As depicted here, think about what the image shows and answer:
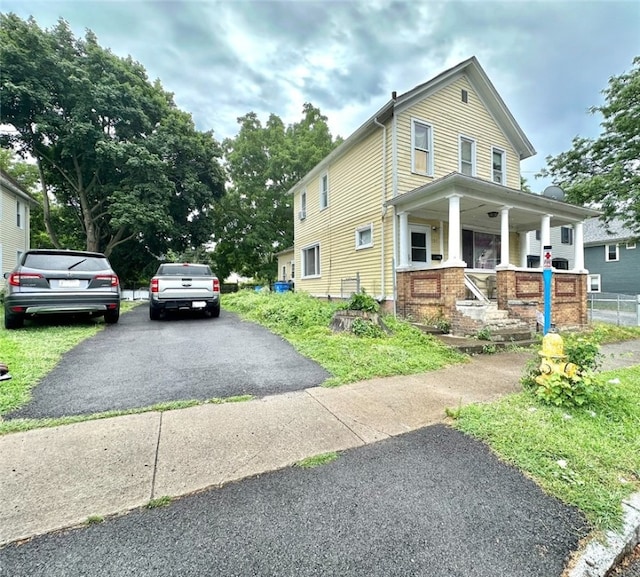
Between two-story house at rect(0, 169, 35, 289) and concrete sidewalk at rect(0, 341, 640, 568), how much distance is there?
1682 cm

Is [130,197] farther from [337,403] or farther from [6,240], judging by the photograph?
[337,403]

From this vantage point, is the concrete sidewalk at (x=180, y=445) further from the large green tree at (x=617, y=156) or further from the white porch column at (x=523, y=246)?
the large green tree at (x=617, y=156)

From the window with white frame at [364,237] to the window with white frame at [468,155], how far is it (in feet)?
12.5

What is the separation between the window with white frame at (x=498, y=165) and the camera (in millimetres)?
11384

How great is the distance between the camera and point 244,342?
20.5ft

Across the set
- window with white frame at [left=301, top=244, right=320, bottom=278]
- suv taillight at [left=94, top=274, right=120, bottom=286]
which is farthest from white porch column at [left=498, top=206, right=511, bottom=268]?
suv taillight at [left=94, top=274, right=120, bottom=286]

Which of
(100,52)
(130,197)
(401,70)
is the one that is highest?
(100,52)

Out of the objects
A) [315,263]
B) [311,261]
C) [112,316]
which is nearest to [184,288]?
[112,316]

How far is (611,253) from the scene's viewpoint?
21.2 meters

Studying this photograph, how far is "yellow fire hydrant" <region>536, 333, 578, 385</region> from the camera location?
3391mm

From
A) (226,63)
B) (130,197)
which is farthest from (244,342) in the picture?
(130,197)

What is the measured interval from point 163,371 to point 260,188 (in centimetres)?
2278

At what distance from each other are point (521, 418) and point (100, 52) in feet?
71.6

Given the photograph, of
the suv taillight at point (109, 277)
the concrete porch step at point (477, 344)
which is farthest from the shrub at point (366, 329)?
the suv taillight at point (109, 277)
